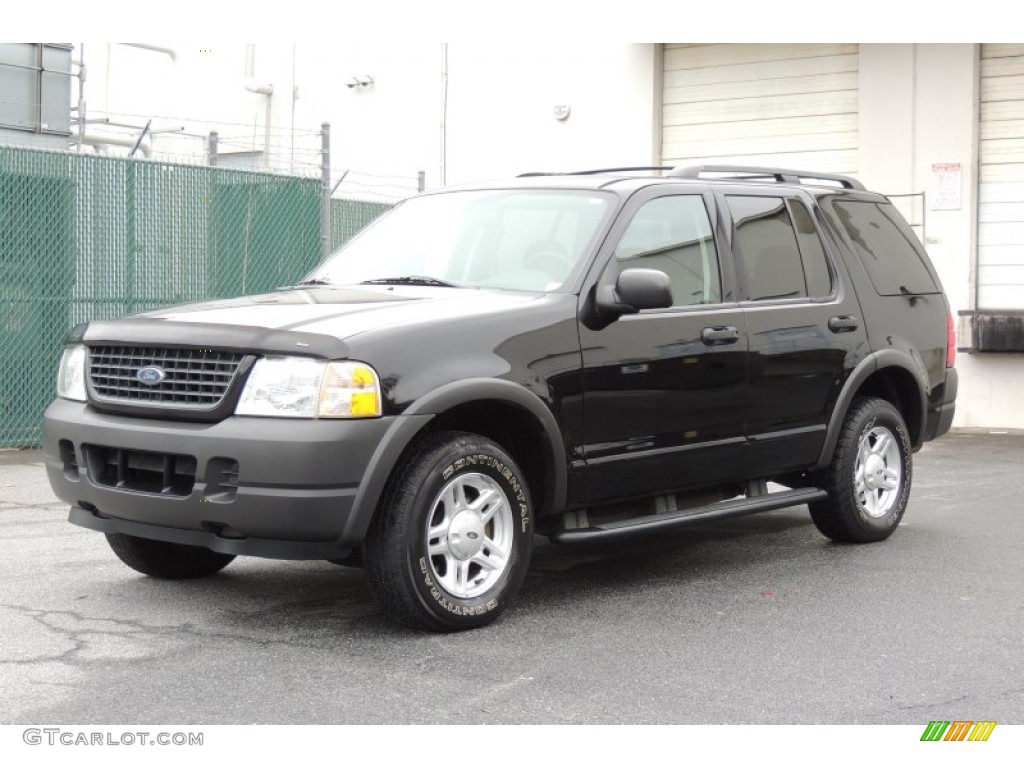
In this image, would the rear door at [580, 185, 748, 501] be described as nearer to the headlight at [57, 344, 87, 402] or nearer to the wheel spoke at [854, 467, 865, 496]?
the wheel spoke at [854, 467, 865, 496]

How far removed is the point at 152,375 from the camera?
5.68 m

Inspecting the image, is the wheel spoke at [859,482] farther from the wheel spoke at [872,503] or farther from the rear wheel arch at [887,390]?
the rear wheel arch at [887,390]

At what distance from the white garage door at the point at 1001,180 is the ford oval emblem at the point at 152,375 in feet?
34.8

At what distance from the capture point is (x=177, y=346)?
5629 mm

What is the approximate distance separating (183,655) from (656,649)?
69.0 inches

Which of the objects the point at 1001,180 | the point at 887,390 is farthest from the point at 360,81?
the point at 887,390

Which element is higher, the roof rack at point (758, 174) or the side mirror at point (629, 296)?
the roof rack at point (758, 174)

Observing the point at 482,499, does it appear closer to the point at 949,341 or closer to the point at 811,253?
the point at 811,253

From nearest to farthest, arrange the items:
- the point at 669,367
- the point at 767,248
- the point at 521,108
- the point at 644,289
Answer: the point at 644,289 < the point at 669,367 < the point at 767,248 < the point at 521,108

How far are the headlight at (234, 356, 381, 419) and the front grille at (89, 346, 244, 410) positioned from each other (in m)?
0.14

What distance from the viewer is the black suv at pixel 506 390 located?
540cm

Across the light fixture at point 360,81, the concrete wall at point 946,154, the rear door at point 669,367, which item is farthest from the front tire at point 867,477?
the light fixture at point 360,81

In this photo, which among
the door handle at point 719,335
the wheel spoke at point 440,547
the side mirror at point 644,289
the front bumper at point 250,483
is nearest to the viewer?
the front bumper at point 250,483

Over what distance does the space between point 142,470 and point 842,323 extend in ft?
12.1
